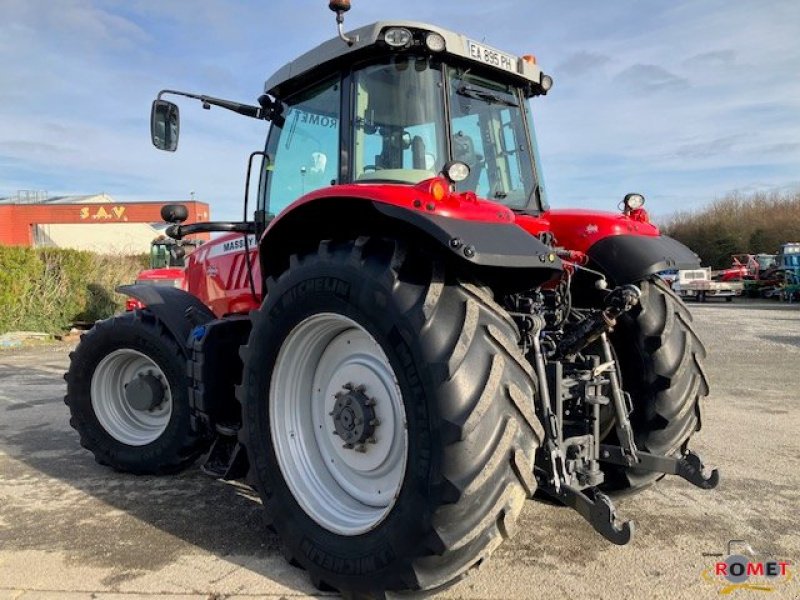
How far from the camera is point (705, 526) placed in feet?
11.1

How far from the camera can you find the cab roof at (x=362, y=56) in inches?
121

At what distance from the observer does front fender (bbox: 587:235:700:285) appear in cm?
334

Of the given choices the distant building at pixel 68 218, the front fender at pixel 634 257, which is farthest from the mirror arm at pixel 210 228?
the distant building at pixel 68 218

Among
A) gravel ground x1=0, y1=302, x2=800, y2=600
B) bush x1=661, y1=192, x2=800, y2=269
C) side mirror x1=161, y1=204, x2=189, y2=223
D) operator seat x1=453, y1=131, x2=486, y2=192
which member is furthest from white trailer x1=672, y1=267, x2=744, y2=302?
side mirror x1=161, y1=204, x2=189, y2=223

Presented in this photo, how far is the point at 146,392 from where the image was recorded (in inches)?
165

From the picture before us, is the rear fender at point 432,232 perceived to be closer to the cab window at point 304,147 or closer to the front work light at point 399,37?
the cab window at point 304,147

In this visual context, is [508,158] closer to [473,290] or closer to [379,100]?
[379,100]

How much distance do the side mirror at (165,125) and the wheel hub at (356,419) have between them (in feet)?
6.64

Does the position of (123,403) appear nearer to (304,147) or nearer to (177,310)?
(177,310)

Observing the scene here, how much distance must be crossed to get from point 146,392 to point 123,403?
1.44 ft

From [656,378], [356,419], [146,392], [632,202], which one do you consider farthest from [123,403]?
[632,202]

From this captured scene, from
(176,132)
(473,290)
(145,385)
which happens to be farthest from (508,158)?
(145,385)

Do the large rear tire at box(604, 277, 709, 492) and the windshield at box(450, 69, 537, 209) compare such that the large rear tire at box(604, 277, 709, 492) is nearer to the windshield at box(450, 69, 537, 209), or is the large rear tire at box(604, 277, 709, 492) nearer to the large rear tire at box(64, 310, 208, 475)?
the windshield at box(450, 69, 537, 209)

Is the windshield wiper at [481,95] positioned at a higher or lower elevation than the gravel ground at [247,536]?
higher
